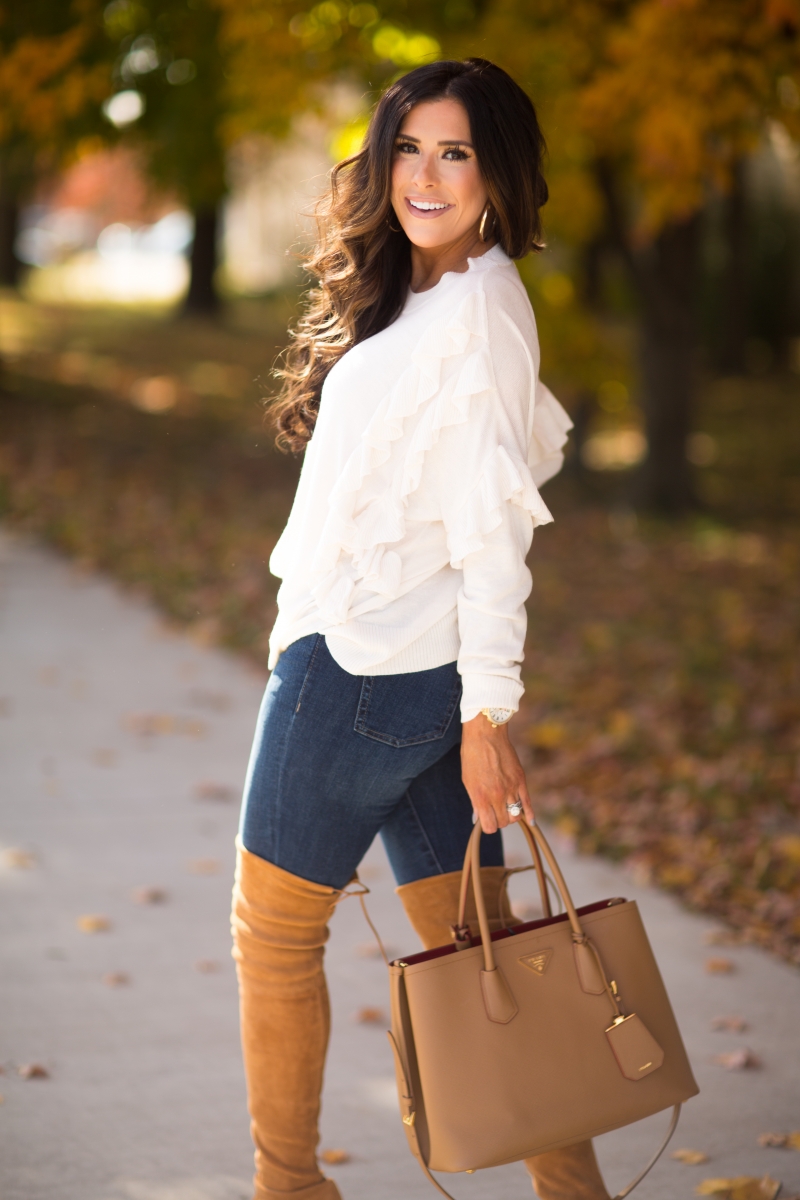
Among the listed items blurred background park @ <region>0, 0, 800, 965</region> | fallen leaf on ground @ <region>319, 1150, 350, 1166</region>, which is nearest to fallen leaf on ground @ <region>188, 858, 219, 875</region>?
blurred background park @ <region>0, 0, 800, 965</region>

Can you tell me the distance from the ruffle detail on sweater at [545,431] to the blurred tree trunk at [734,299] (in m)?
17.1

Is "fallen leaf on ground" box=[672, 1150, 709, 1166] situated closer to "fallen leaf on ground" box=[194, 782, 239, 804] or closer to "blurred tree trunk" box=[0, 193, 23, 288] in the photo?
"fallen leaf on ground" box=[194, 782, 239, 804]

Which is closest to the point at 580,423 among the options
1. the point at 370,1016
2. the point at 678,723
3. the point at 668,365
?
the point at 668,365

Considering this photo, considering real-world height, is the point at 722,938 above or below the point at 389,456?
below

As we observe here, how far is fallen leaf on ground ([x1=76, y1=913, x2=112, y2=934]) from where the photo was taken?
12.3ft

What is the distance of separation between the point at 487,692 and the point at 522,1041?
543 mm

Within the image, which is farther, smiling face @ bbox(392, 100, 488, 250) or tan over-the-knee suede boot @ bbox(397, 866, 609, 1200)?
tan over-the-knee suede boot @ bbox(397, 866, 609, 1200)

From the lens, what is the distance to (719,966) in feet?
12.0

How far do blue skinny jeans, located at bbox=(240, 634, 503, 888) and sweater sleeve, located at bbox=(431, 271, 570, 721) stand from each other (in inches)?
4.3

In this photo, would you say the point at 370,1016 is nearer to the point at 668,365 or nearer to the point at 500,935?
the point at 500,935

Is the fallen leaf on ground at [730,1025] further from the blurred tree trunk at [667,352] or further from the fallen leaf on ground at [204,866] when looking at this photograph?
the blurred tree trunk at [667,352]

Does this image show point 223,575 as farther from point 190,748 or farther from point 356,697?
point 356,697

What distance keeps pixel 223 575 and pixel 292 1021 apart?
5.73 m

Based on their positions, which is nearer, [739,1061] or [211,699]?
[739,1061]
